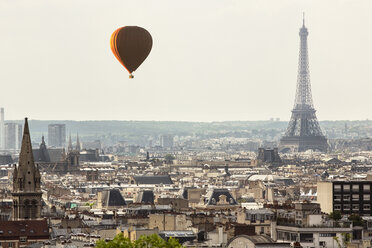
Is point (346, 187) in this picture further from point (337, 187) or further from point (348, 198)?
point (337, 187)

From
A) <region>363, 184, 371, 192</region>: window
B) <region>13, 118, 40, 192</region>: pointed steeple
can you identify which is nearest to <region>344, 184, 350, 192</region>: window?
<region>363, 184, 371, 192</region>: window

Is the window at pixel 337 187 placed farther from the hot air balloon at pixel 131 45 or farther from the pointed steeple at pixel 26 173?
the hot air balloon at pixel 131 45

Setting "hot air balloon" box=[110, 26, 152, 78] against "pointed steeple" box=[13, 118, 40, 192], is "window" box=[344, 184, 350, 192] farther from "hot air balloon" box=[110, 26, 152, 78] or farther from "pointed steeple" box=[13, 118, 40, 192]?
"hot air balloon" box=[110, 26, 152, 78]

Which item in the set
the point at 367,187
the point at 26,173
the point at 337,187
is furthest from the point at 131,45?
the point at 367,187

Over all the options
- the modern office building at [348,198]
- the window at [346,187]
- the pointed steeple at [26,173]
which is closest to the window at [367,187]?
the modern office building at [348,198]

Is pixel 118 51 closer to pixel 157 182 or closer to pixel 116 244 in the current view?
pixel 116 244

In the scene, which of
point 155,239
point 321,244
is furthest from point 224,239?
point 155,239
